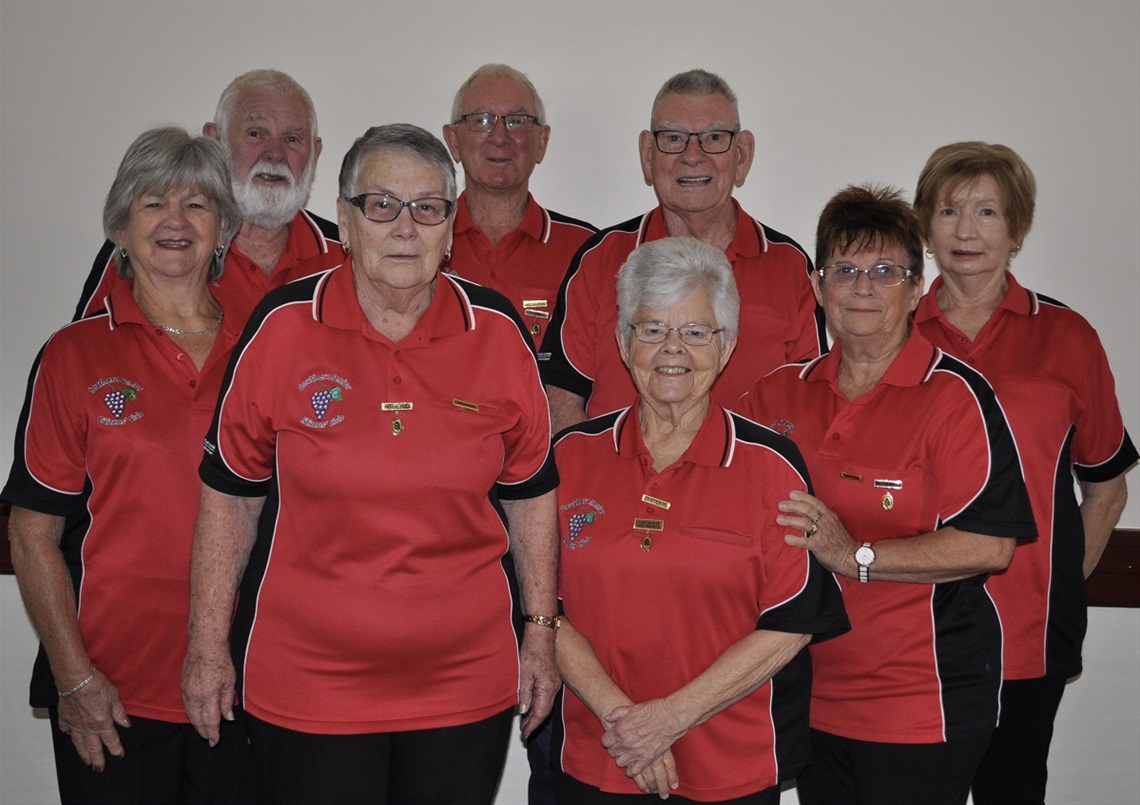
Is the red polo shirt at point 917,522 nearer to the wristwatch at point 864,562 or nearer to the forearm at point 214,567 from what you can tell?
the wristwatch at point 864,562

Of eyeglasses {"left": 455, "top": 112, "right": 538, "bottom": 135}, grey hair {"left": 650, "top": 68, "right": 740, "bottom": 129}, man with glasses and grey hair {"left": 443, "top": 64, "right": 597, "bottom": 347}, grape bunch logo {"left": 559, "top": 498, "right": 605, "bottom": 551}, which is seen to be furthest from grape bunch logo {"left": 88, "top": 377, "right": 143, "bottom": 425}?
grey hair {"left": 650, "top": 68, "right": 740, "bottom": 129}

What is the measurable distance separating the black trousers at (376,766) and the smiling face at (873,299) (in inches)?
45.1

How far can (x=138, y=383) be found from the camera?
93.4 inches

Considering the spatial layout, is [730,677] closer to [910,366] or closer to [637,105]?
[910,366]

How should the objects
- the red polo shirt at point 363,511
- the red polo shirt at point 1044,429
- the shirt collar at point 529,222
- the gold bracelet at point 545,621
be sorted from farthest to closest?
the shirt collar at point 529,222
the red polo shirt at point 1044,429
the gold bracelet at point 545,621
the red polo shirt at point 363,511

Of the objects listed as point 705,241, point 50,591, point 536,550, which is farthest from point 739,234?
point 50,591

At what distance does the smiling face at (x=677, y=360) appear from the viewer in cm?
228

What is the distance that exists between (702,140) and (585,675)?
146 centimetres

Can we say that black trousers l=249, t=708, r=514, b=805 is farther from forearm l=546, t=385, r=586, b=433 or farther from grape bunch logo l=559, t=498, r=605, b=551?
forearm l=546, t=385, r=586, b=433

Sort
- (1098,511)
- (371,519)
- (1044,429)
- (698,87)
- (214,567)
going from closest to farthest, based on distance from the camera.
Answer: (371,519) → (214,567) → (1044,429) → (698,87) → (1098,511)

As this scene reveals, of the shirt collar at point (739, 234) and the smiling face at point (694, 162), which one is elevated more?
the smiling face at point (694, 162)

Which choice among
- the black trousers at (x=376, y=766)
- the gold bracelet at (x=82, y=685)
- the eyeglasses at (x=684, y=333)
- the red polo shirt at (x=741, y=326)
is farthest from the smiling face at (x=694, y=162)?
the gold bracelet at (x=82, y=685)

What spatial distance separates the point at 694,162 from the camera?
293 centimetres

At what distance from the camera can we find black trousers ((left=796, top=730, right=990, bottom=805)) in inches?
92.1
